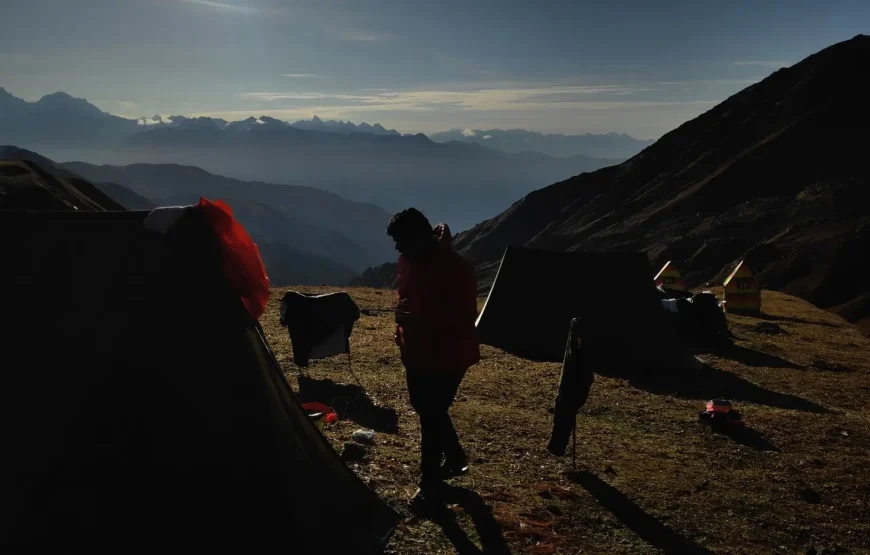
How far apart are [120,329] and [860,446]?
1064 centimetres

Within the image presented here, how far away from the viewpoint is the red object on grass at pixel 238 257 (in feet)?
15.0

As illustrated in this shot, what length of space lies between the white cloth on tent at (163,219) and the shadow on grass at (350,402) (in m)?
5.13

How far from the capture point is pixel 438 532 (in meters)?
5.55

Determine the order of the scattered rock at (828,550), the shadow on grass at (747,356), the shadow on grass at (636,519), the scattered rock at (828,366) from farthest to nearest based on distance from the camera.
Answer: the scattered rock at (828,366) → the shadow on grass at (747,356) → the scattered rock at (828,550) → the shadow on grass at (636,519)

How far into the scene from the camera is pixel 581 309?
603 inches

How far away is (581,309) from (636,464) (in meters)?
7.14

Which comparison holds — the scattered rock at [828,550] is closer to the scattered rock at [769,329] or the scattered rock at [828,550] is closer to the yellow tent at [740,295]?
the scattered rock at [769,329]

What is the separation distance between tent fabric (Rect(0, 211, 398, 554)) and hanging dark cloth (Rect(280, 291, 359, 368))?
7312 mm

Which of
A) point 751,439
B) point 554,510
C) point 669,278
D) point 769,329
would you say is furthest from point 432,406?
point 669,278

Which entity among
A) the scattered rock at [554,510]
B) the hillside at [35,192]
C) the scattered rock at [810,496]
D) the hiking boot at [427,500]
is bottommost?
the scattered rock at [810,496]

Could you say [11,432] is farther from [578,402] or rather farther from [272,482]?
[578,402]

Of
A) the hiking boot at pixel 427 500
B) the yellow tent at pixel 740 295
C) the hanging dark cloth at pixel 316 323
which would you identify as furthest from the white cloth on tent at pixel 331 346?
the yellow tent at pixel 740 295

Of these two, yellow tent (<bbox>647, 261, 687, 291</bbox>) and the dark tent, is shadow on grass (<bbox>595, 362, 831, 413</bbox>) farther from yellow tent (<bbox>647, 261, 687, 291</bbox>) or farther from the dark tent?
yellow tent (<bbox>647, 261, 687, 291</bbox>)

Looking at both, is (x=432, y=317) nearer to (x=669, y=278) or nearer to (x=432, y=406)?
(x=432, y=406)
